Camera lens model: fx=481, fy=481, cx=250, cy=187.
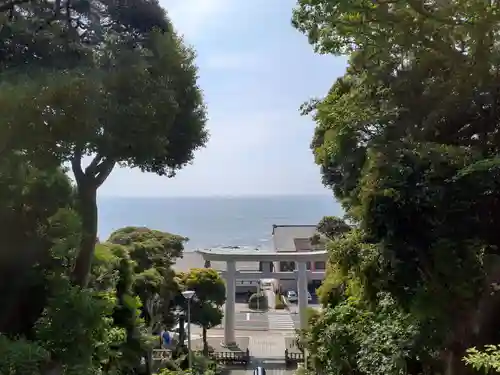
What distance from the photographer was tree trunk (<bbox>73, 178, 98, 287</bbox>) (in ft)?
21.4

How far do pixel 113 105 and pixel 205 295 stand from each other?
10816 mm

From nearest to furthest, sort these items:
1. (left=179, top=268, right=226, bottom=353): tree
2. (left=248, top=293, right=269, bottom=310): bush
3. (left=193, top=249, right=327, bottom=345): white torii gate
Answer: (left=179, top=268, right=226, bottom=353): tree, (left=193, top=249, right=327, bottom=345): white torii gate, (left=248, top=293, right=269, bottom=310): bush

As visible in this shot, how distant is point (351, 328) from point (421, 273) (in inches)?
82.8

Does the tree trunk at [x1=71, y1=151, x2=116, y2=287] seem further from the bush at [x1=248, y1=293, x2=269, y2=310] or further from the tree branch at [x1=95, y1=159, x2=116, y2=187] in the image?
the bush at [x1=248, y1=293, x2=269, y2=310]

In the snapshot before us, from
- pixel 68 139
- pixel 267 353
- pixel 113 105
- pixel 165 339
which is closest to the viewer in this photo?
pixel 68 139

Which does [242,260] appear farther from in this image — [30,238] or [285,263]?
[30,238]

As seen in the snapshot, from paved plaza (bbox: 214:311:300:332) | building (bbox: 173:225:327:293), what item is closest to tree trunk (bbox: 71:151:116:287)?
paved plaza (bbox: 214:311:300:332)

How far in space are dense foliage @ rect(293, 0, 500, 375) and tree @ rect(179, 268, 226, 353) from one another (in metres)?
9.13

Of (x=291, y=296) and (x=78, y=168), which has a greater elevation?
(x=78, y=168)

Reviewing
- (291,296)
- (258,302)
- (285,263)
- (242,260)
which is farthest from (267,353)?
(291,296)

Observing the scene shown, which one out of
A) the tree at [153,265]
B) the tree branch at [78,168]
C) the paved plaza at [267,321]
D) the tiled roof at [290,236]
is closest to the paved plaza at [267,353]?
the paved plaza at [267,321]

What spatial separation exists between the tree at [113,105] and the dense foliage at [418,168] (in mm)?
1997

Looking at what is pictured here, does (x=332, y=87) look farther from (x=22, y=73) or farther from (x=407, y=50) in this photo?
(x=22, y=73)

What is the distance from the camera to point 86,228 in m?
6.59
